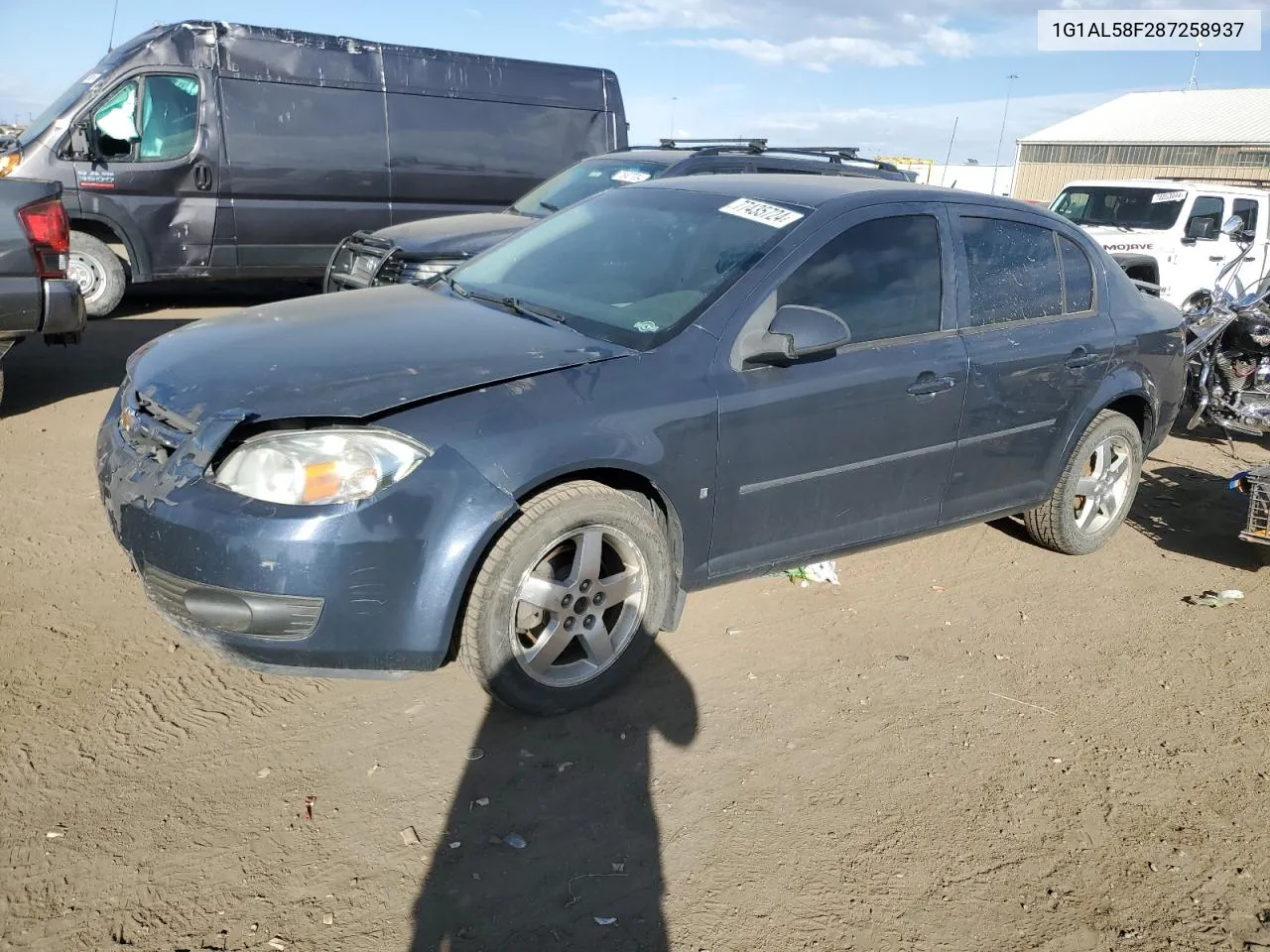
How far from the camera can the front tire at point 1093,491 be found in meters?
4.68

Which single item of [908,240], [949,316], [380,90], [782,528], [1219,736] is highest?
[380,90]

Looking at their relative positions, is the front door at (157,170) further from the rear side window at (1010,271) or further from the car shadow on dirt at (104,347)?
the rear side window at (1010,271)

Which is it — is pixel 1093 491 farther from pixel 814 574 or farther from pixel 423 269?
pixel 423 269

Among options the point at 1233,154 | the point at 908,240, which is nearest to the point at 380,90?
the point at 908,240

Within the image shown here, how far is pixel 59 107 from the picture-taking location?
28.9 ft

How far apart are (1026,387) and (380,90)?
800 cm

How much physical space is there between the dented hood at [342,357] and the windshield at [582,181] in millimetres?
4768

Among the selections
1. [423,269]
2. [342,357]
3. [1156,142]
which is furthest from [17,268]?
[1156,142]

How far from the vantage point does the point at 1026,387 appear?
418 cm

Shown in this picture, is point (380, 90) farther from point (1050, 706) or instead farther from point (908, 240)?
point (1050, 706)

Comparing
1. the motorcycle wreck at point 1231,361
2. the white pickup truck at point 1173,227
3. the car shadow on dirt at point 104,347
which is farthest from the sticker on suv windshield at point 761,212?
the white pickup truck at point 1173,227

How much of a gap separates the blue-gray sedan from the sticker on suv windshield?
1 centimetres

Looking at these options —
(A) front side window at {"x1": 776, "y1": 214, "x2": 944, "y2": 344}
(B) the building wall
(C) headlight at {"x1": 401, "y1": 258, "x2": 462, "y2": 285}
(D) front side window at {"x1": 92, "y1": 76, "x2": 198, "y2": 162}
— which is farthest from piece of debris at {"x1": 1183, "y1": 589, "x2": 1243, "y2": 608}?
(B) the building wall

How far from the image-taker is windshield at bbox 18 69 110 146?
28.4 feet
